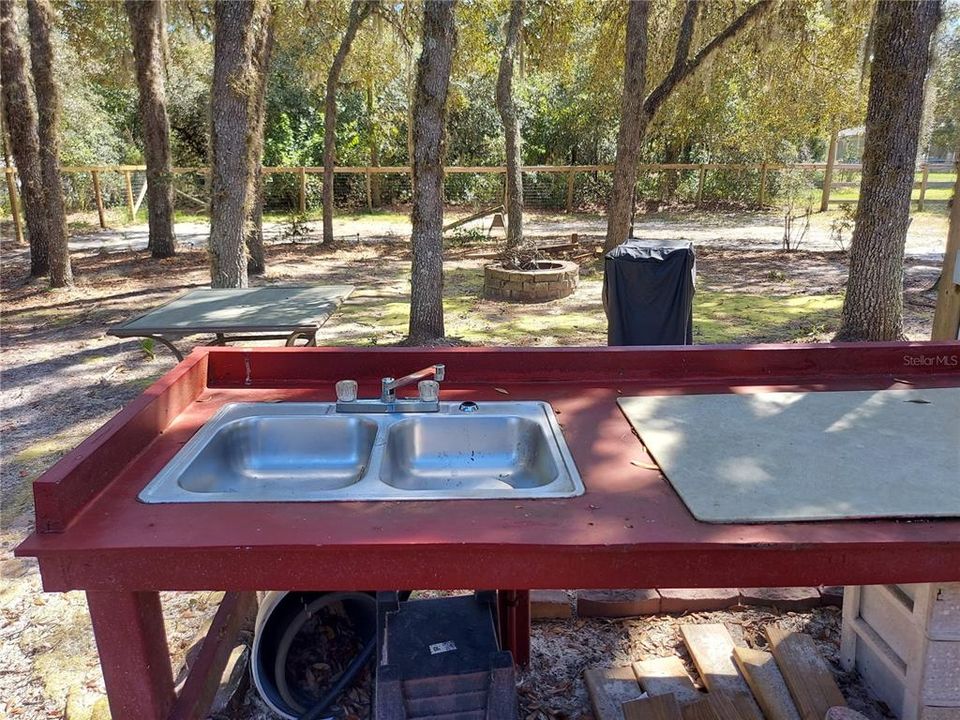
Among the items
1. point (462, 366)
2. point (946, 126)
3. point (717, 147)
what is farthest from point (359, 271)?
point (946, 126)

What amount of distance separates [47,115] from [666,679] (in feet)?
30.3

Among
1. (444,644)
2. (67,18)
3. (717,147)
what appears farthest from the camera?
(717,147)

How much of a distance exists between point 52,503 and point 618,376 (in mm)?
1812

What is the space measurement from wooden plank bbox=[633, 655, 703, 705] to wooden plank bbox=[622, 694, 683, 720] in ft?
0.23

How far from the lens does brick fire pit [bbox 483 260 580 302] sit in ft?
28.3

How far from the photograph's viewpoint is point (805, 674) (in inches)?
91.4

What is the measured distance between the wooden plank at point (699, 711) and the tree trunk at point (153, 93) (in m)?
11.0

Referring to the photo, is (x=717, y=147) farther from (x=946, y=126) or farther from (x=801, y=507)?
(x=801, y=507)

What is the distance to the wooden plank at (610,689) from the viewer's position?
2.27 meters

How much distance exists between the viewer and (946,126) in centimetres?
2261

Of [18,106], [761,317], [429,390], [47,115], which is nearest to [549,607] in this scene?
[429,390]

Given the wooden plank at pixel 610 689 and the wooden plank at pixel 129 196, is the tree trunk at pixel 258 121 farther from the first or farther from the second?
the wooden plank at pixel 129 196

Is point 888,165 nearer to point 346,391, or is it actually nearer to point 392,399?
point 392,399

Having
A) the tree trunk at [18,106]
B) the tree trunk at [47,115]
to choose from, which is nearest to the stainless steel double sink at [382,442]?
the tree trunk at [47,115]
